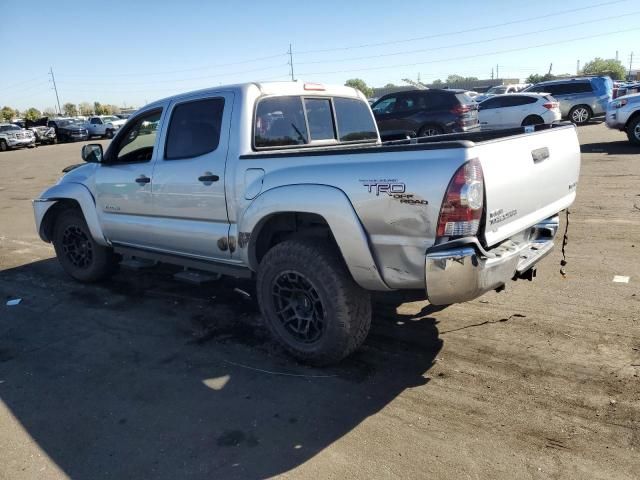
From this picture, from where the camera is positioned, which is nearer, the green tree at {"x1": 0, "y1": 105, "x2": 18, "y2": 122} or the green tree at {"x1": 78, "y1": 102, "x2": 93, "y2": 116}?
the green tree at {"x1": 0, "y1": 105, "x2": 18, "y2": 122}

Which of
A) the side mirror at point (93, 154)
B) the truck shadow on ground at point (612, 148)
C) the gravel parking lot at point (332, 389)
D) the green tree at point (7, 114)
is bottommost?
the gravel parking lot at point (332, 389)

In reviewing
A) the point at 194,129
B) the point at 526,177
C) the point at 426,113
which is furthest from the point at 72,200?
the point at 426,113

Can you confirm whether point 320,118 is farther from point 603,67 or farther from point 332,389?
point 603,67

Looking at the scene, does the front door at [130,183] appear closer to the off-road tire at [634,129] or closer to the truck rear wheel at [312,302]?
the truck rear wheel at [312,302]

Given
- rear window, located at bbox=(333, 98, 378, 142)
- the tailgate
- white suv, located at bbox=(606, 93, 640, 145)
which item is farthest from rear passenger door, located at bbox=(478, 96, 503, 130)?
the tailgate

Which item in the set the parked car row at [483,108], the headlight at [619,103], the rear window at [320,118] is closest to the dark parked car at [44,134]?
the parked car row at [483,108]

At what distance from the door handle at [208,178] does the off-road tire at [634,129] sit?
13.2 m

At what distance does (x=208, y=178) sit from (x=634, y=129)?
13.4m

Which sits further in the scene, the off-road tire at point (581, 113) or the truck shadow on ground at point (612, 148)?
the off-road tire at point (581, 113)

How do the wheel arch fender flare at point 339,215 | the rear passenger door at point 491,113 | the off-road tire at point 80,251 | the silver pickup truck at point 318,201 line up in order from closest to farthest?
the silver pickup truck at point 318,201 < the wheel arch fender flare at point 339,215 < the off-road tire at point 80,251 < the rear passenger door at point 491,113

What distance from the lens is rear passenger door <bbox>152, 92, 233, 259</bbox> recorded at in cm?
425

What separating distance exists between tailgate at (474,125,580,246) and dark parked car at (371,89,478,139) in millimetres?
11014

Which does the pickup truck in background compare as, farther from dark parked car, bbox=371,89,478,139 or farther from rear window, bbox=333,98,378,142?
rear window, bbox=333,98,378,142

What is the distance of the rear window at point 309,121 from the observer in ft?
14.2
